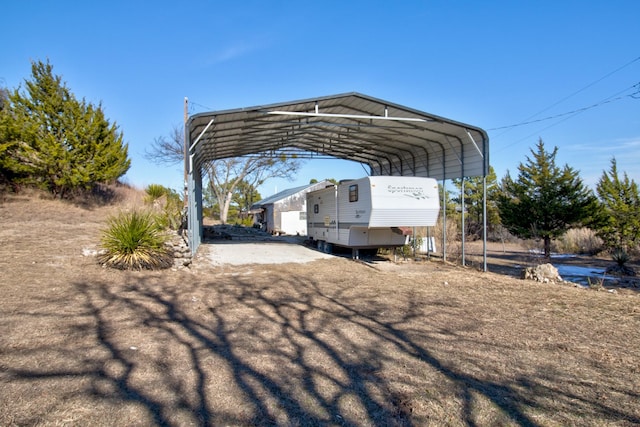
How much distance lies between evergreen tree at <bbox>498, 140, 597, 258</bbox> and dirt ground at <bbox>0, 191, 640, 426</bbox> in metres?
12.9

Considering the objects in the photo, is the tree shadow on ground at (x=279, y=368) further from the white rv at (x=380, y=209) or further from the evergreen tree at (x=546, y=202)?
the evergreen tree at (x=546, y=202)

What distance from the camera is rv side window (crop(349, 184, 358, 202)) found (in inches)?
488

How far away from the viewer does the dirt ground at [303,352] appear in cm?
316

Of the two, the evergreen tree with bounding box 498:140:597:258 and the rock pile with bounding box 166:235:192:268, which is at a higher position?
the evergreen tree with bounding box 498:140:597:258

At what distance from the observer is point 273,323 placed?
5660mm

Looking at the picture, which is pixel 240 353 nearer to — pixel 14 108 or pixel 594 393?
pixel 594 393

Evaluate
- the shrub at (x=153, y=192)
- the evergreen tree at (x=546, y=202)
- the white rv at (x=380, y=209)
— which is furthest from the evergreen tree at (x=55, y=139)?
the evergreen tree at (x=546, y=202)

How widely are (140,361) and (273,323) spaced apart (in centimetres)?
199

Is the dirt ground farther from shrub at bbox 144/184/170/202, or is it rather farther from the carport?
shrub at bbox 144/184/170/202

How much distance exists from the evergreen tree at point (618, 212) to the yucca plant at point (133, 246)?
20.6 m

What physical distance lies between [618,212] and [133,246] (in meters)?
21.8

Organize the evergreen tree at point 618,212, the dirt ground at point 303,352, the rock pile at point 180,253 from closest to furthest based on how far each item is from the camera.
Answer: the dirt ground at point 303,352 → the rock pile at point 180,253 → the evergreen tree at point 618,212

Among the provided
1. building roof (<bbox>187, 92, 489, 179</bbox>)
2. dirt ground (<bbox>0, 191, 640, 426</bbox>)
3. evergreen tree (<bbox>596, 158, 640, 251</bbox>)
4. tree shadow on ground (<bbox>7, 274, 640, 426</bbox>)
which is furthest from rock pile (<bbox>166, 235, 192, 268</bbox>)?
evergreen tree (<bbox>596, 158, 640, 251</bbox>)

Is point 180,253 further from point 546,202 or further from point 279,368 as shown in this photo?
point 546,202
